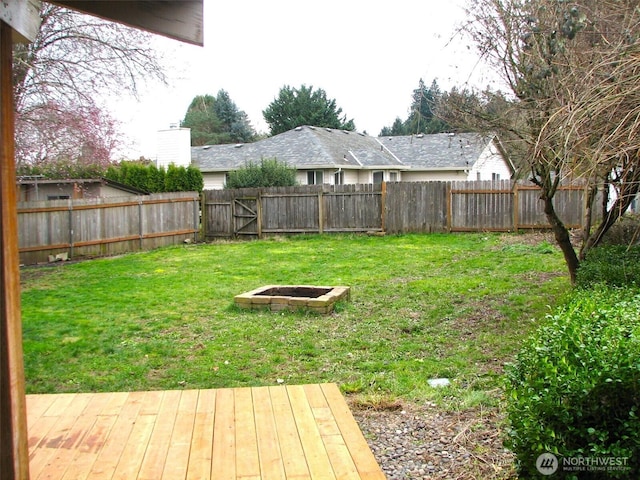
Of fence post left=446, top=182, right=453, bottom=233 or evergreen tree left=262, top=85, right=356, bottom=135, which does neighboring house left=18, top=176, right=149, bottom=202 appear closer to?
fence post left=446, top=182, right=453, bottom=233

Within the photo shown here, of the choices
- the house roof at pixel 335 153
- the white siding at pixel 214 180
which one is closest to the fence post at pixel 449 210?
the house roof at pixel 335 153

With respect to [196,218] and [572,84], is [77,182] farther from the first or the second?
[572,84]

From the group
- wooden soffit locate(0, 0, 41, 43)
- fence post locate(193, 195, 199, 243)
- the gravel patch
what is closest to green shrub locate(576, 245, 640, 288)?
the gravel patch

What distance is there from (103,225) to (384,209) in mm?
7693

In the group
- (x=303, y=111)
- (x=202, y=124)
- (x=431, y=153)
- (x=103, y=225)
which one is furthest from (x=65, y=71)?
(x=202, y=124)

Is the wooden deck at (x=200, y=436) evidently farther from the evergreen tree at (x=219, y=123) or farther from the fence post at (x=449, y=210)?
the evergreen tree at (x=219, y=123)

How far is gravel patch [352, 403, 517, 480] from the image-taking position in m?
3.25

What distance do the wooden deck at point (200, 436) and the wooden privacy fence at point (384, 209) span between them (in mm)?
13284

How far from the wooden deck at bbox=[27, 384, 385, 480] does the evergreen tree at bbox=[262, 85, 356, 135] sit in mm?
35330

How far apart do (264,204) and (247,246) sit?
2.40 metres

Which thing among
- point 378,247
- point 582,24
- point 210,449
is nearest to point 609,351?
point 210,449

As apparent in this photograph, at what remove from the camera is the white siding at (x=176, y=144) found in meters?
25.9

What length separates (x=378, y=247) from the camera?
14.5 meters

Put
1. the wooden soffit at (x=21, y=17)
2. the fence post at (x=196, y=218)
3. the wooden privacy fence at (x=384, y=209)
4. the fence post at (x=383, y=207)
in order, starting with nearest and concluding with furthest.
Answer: the wooden soffit at (x=21, y=17) → the wooden privacy fence at (x=384, y=209) → the fence post at (x=383, y=207) → the fence post at (x=196, y=218)
